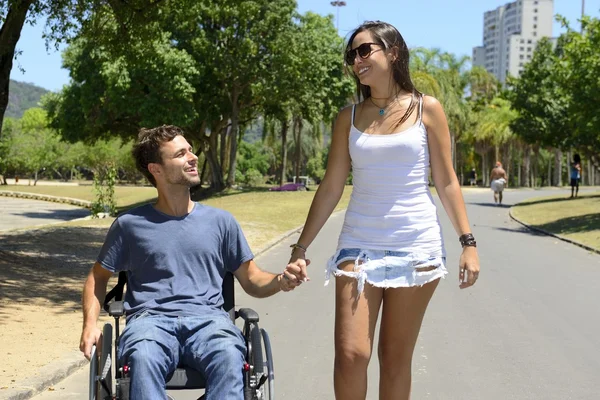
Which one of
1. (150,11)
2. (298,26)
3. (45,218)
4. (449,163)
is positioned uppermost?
(298,26)

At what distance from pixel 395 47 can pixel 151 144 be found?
4.33 feet

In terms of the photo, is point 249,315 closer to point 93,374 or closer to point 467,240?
point 93,374

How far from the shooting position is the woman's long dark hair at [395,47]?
444 centimetres

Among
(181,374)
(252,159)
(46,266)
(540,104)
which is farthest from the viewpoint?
(252,159)

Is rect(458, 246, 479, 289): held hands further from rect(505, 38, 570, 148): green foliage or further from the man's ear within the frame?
rect(505, 38, 570, 148): green foliage

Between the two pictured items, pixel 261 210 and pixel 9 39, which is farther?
pixel 261 210

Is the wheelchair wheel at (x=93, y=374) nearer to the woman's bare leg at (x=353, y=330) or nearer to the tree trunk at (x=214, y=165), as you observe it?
the woman's bare leg at (x=353, y=330)

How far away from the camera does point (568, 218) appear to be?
101ft

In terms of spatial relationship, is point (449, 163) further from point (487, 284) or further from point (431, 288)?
point (487, 284)

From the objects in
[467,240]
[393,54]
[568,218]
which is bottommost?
[568,218]

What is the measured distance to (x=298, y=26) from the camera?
4825 centimetres

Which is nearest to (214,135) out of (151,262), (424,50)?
(424,50)

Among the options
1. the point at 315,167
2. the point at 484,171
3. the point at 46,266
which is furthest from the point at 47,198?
the point at 46,266

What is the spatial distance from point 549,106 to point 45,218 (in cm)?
2345
